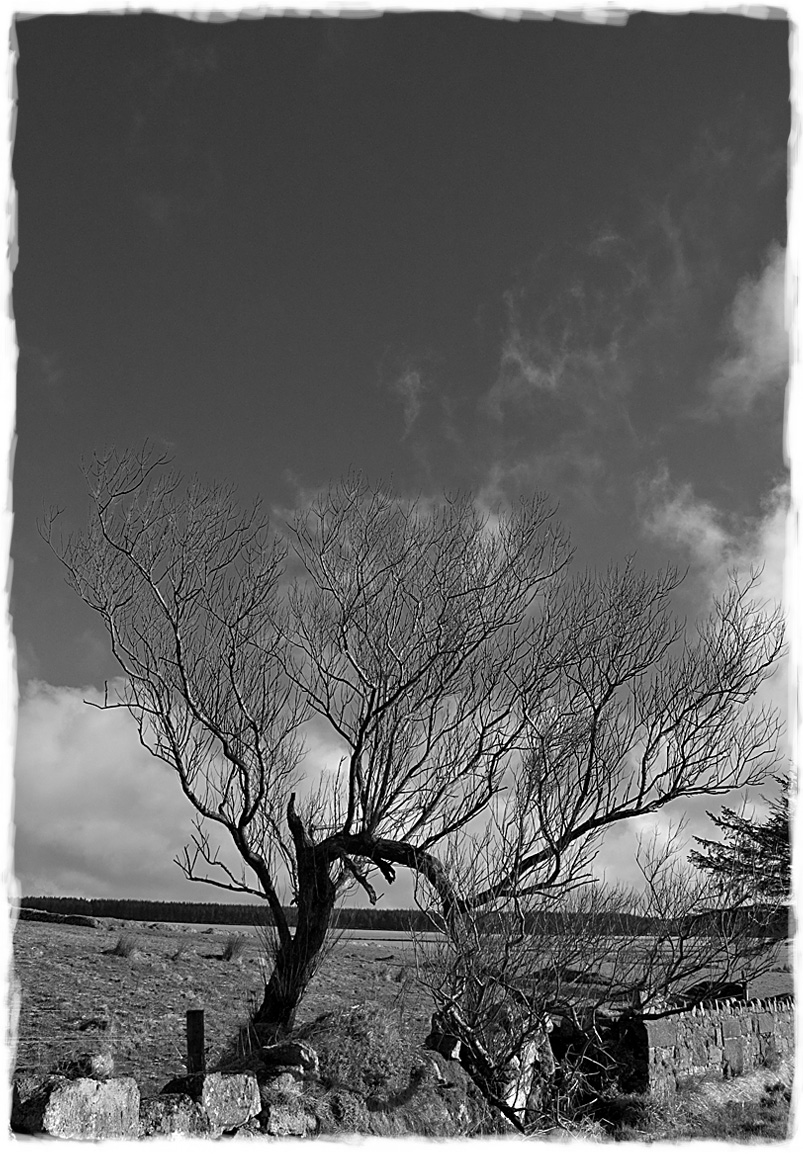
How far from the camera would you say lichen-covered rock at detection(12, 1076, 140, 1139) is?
5602 millimetres

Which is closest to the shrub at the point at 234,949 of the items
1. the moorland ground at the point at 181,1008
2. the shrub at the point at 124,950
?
the moorland ground at the point at 181,1008

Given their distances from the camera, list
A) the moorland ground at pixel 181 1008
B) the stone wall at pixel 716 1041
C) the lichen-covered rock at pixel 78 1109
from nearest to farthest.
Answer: the lichen-covered rock at pixel 78 1109 < the moorland ground at pixel 181 1008 < the stone wall at pixel 716 1041

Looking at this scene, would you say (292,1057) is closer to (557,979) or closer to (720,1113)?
(557,979)

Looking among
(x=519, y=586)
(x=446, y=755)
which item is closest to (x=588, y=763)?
(x=446, y=755)

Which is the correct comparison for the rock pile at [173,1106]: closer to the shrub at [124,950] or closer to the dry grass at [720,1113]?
the dry grass at [720,1113]

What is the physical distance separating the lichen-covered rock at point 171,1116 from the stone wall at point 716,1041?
550cm

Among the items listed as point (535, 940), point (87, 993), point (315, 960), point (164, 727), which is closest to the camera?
point (535, 940)

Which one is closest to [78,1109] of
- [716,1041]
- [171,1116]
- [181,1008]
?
[171,1116]

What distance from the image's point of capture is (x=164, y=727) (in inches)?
450

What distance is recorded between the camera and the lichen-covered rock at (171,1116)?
6157 mm

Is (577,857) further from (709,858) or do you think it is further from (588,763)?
(709,858)

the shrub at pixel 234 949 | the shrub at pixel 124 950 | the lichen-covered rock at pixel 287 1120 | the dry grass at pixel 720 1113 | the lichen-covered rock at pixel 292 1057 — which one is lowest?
the dry grass at pixel 720 1113

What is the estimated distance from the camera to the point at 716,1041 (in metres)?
11.4

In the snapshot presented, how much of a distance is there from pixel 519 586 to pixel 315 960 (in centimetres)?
513
